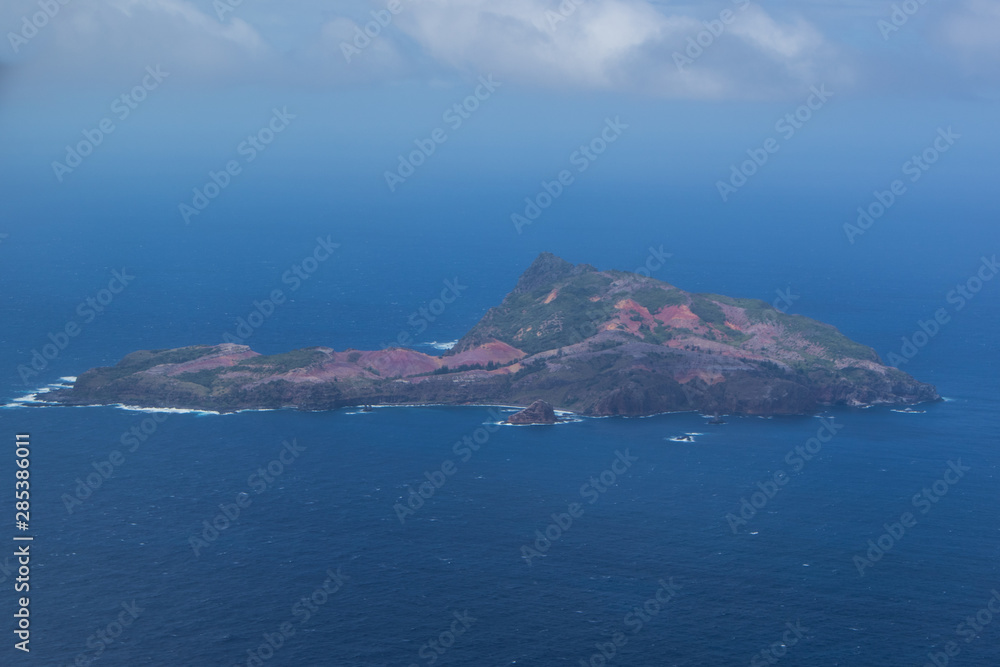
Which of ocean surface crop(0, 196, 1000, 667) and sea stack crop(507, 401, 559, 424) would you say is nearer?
ocean surface crop(0, 196, 1000, 667)

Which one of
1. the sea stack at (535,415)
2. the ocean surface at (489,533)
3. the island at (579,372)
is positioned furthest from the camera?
the island at (579,372)

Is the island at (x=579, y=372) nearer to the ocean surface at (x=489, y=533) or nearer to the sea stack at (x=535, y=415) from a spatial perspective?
the sea stack at (x=535, y=415)

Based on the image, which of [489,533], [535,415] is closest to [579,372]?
[535,415]

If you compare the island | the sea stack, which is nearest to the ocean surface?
the sea stack

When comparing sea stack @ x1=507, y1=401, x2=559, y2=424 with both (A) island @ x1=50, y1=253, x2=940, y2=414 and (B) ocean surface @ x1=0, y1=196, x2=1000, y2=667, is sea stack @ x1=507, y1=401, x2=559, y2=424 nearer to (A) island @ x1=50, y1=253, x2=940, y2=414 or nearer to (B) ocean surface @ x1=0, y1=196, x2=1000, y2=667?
(A) island @ x1=50, y1=253, x2=940, y2=414

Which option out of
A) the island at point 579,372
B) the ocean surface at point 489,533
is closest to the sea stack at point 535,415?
the island at point 579,372
